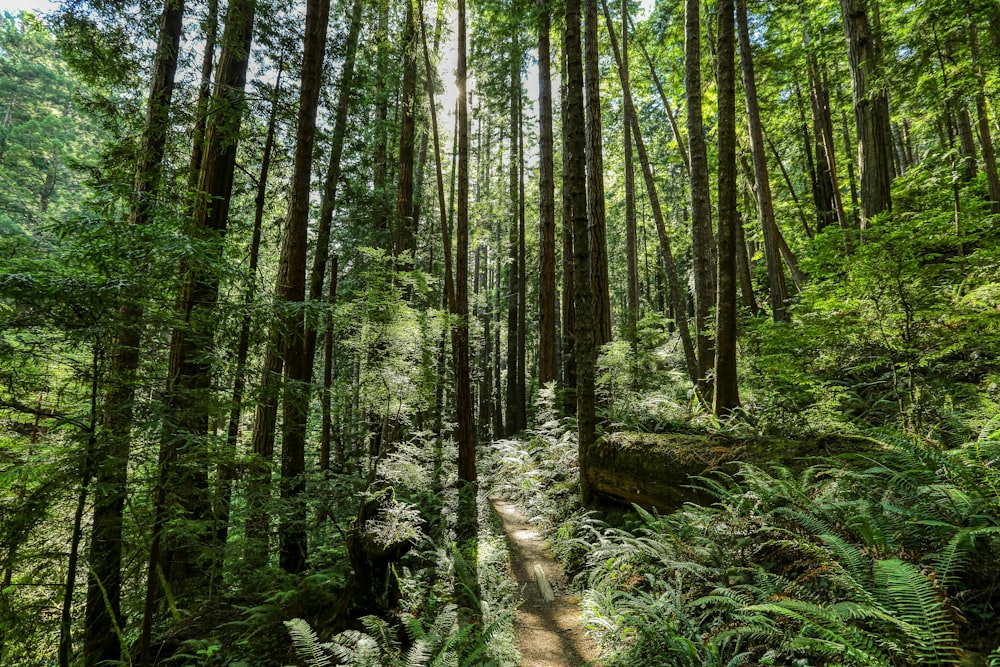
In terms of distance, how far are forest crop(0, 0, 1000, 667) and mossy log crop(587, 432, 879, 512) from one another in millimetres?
45

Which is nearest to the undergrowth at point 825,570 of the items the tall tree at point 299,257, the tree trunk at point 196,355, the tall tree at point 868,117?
the tree trunk at point 196,355

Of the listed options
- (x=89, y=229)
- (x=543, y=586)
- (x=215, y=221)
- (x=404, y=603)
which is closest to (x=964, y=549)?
(x=543, y=586)

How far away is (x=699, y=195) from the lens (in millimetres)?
8852

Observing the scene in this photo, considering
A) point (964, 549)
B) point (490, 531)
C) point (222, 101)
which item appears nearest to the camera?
point (964, 549)

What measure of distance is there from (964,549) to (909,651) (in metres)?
0.95

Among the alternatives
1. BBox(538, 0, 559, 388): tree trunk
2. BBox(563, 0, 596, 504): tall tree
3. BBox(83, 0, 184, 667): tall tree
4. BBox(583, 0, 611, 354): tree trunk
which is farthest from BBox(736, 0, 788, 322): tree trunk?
BBox(83, 0, 184, 667): tall tree

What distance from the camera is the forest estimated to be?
2.71 metres

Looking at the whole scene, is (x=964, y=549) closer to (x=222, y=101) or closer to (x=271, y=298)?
(x=271, y=298)

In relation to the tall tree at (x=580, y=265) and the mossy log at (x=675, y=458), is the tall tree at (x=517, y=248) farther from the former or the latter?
the mossy log at (x=675, y=458)

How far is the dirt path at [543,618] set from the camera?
3844 millimetres

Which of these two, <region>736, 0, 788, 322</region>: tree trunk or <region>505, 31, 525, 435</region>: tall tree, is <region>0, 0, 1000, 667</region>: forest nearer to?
<region>736, 0, 788, 322</region>: tree trunk

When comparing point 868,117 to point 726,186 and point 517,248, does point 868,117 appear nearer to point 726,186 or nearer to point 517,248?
point 726,186

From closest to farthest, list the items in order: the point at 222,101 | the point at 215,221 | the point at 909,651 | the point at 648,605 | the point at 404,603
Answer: the point at 909,651
the point at 648,605
the point at 404,603
the point at 222,101
the point at 215,221

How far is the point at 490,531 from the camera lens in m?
7.23
